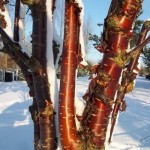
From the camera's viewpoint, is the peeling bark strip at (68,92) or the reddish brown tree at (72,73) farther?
the peeling bark strip at (68,92)

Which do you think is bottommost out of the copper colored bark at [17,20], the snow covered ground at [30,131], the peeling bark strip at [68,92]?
the snow covered ground at [30,131]

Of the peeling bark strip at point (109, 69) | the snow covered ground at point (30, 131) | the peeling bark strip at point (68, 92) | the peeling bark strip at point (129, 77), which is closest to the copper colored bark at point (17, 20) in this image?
the peeling bark strip at point (68, 92)

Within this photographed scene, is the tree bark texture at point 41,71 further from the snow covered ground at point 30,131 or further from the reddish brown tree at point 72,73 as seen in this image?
the snow covered ground at point 30,131

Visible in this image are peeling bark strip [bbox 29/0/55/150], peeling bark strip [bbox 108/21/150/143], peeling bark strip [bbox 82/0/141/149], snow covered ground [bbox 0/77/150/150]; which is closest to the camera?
peeling bark strip [bbox 82/0/141/149]

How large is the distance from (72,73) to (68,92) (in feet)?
0.31

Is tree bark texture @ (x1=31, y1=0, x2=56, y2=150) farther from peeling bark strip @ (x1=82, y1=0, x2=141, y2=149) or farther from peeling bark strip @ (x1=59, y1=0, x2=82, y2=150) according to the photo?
peeling bark strip @ (x1=82, y1=0, x2=141, y2=149)

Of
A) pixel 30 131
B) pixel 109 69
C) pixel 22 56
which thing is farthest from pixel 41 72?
pixel 30 131

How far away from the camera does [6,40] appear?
1.45 m

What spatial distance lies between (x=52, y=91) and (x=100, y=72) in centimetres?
28

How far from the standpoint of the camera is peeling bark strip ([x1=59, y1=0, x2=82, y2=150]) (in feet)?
4.75

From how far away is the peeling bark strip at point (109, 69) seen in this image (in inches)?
52.1

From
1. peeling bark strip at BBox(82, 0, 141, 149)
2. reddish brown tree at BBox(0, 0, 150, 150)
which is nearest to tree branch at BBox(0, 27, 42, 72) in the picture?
reddish brown tree at BBox(0, 0, 150, 150)

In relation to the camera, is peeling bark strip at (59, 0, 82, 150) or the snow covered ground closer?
peeling bark strip at (59, 0, 82, 150)

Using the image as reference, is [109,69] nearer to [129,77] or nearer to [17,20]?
[17,20]
